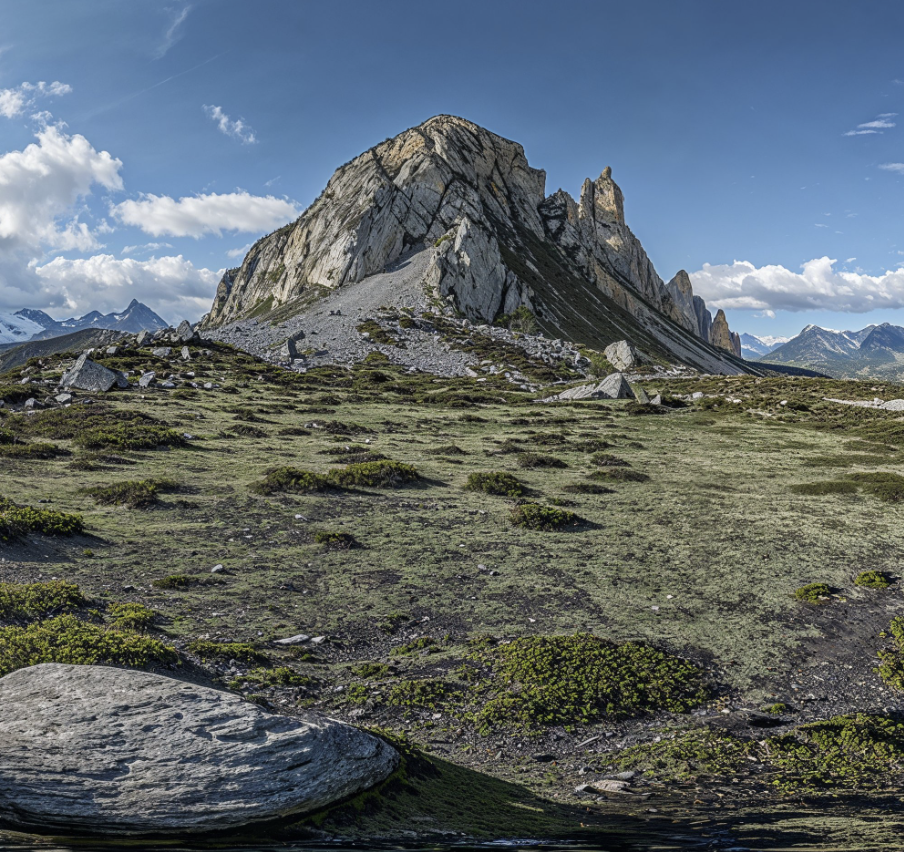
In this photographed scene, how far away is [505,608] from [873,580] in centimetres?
957

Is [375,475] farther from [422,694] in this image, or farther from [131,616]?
[422,694]

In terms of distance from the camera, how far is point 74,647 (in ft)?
28.4

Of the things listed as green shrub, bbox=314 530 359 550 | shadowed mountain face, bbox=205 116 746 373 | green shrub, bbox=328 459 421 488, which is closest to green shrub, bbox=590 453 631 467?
green shrub, bbox=328 459 421 488

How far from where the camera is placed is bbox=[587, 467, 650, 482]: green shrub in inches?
1020

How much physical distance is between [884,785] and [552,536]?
10.6 metres

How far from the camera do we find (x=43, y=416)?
31.3m

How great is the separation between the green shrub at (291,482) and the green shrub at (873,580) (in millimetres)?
16773

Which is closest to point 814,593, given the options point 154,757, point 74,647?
point 154,757

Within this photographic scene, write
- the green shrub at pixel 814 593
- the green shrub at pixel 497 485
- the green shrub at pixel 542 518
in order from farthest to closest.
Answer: the green shrub at pixel 497 485, the green shrub at pixel 542 518, the green shrub at pixel 814 593

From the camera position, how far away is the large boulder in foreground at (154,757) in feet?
17.1

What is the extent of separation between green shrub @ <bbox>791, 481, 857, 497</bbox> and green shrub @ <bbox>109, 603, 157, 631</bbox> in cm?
2395

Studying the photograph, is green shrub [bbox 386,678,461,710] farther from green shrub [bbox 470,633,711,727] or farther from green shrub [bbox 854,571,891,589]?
green shrub [bbox 854,571,891,589]

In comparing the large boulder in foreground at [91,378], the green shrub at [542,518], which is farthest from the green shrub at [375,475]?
the large boulder in foreground at [91,378]

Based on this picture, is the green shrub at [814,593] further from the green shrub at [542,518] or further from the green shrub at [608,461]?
the green shrub at [608,461]
